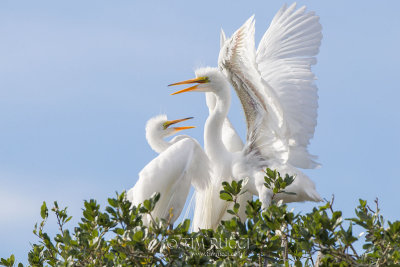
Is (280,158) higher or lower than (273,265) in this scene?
higher

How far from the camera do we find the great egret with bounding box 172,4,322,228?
21.3 feet

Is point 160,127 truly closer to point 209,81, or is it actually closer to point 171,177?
point 209,81

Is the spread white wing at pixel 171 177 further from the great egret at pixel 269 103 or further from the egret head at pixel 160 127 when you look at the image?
the egret head at pixel 160 127

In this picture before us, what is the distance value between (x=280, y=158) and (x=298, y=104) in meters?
0.71

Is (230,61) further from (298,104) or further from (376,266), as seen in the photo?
(376,266)

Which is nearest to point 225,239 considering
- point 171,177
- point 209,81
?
point 171,177

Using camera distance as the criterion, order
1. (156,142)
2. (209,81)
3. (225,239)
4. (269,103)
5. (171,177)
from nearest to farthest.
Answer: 1. (225,239)
2. (171,177)
3. (269,103)
4. (209,81)
5. (156,142)

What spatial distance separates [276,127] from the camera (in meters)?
6.79

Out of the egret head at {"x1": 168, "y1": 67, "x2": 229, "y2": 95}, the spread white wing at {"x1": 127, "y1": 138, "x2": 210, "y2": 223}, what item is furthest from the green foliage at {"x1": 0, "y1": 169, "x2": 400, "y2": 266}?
the egret head at {"x1": 168, "y1": 67, "x2": 229, "y2": 95}

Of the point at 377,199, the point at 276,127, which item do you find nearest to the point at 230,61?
the point at 276,127

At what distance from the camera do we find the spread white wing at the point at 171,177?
6258 mm

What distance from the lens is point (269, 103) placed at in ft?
21.7

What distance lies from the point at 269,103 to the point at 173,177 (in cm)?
118

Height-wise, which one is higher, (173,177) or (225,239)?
(173,177)
